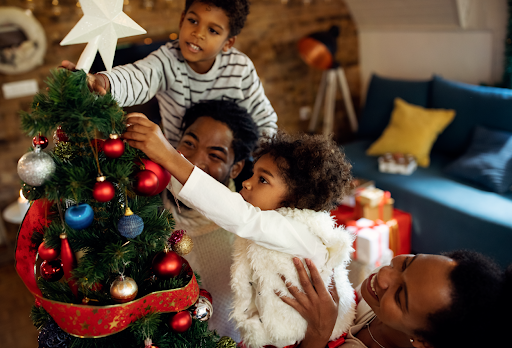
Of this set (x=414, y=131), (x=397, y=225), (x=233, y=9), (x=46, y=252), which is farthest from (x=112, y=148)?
(x=414, y=131)

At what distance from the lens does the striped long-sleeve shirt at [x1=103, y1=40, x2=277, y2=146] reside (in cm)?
134

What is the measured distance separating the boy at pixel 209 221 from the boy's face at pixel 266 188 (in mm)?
248

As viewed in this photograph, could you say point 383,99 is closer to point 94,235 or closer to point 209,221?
point 209,221

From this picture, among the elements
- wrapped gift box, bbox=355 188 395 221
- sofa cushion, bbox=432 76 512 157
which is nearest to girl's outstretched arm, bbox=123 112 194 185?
wrapped gift box, bbox=355 188 395 221

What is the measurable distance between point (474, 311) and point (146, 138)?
0.75 metres

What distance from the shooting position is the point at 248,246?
1093 mm

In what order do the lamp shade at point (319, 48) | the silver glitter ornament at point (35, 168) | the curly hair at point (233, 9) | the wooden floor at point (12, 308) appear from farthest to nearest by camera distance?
the lamp shade at point (319, 48) → the wooden floor at point (12, 308) → the curly hair at point (233, 9) → the silver glitter ornament at point (35, 168)

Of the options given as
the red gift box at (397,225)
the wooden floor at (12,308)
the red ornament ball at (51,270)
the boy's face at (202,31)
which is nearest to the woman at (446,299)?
the red ornament ball at (51,270)

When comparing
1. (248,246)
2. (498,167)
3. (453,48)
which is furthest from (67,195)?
(453,48)

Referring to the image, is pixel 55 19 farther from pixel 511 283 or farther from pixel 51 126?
pixel 511 283

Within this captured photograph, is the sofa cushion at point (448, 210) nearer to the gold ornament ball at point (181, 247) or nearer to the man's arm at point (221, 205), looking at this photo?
the man's arm at point (221, 205)

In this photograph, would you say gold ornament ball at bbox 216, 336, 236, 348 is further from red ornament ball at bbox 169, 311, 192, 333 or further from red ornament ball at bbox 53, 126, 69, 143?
red ornament ball at bbox 53, 126, 69, 143

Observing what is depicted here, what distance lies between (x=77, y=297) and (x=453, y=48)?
12.3ft

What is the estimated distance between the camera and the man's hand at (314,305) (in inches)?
41.7
